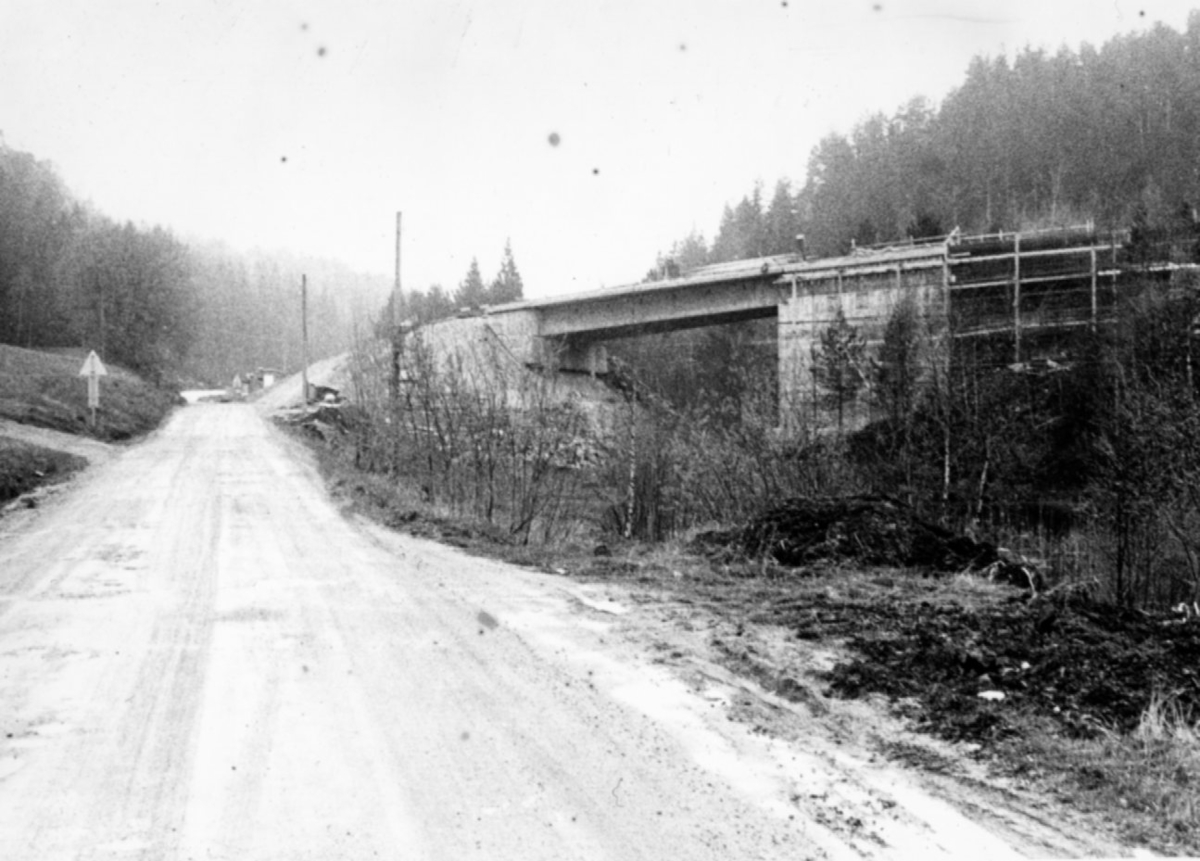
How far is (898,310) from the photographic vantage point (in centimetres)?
2917

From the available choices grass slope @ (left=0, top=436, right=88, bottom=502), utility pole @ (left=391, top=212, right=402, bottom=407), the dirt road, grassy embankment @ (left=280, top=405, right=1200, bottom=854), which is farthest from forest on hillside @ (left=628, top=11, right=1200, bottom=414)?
the dirt road

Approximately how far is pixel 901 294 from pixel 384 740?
1182 inches

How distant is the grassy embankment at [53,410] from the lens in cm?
1747

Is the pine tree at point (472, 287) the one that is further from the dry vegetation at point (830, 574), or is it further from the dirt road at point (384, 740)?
Result: the dirt road at point (384, 740)

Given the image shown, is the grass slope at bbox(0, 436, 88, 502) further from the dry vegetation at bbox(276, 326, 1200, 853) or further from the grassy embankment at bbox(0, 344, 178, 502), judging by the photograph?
the dry vegetation at bbox(276, 326, 1200, 853)

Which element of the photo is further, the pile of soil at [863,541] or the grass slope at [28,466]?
the grass slope at [28,466]

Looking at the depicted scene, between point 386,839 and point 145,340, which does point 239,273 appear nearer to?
point 145,340

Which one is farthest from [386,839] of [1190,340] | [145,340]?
[145,340]

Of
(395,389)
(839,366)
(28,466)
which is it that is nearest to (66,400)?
(28,466)

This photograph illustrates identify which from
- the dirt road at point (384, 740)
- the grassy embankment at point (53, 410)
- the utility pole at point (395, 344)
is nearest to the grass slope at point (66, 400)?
the grassy embankment at point (53, 410)

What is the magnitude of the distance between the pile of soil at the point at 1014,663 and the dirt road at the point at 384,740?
974 mm

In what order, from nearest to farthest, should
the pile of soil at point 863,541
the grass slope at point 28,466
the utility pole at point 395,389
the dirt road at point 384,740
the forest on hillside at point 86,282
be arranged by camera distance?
the dirt road at point 384,740
the pile of soil at point 863,541
the grass slope at point 28,466
the utility pole at point 395,389
the forest on hillside at point 86,282

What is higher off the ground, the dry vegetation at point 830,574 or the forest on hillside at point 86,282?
the forest on hillside at point 86,282

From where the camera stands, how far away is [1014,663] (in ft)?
17.6
